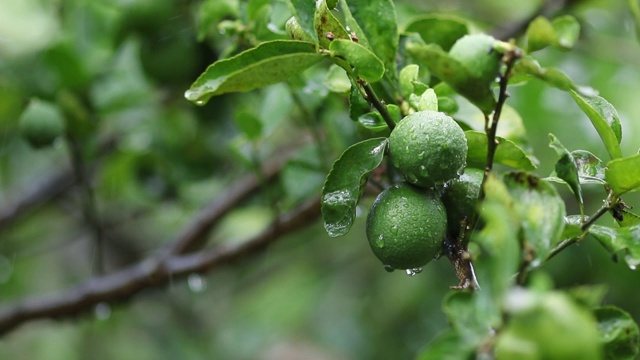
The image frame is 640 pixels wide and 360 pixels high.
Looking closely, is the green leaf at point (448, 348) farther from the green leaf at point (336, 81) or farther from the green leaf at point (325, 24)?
the green leaf at point (336, 81)

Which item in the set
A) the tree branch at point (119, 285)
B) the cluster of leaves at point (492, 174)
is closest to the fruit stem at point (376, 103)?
the cluster of leaves at point (492, 174)

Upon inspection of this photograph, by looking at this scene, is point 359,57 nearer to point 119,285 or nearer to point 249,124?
point 249,124

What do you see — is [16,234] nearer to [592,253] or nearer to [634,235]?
[592,253]

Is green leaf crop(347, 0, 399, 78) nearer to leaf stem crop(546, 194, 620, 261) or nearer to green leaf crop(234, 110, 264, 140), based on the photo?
leaf stem crop(546, 194, 620, 261)

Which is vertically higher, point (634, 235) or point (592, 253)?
point (634, 235)

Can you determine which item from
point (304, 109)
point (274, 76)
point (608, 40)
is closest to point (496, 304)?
point (274, 76)

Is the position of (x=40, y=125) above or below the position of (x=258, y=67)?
below

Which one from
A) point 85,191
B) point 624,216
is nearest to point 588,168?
point 624,216
